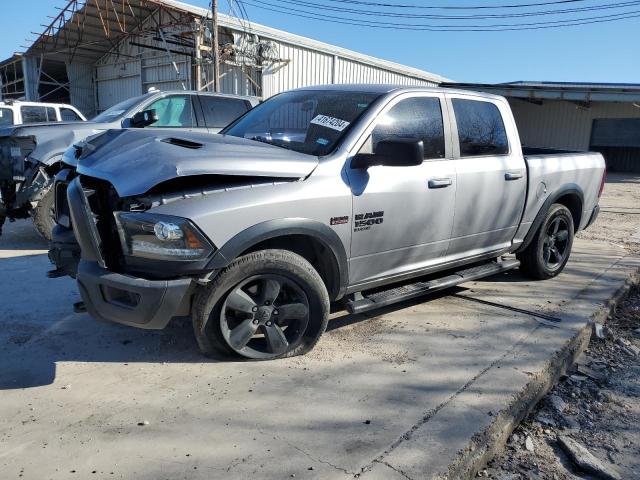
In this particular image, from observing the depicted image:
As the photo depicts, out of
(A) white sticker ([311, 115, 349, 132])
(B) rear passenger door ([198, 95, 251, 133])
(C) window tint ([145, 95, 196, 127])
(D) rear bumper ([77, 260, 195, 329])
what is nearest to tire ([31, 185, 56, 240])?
(C) window tint ([145, 95, 196, 127])

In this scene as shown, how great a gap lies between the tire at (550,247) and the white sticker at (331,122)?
9.01ft

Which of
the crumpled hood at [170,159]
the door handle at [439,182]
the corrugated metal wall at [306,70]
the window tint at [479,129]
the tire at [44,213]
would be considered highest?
the corrugated metal wall at [306,70]

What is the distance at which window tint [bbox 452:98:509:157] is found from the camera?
4395mm

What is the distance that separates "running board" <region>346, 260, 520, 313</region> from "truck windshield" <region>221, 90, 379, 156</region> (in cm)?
112

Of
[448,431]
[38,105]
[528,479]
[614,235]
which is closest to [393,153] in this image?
[448,431]

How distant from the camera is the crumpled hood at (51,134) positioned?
6371 millimetres

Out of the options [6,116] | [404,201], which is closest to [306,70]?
[6,116]

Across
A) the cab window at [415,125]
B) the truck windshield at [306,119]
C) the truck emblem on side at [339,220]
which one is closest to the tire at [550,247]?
the cab window at [415,125]

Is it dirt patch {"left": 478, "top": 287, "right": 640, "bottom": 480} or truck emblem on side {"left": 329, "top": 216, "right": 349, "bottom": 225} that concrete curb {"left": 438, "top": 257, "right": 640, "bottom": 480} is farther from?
truck emblem on side {"left": 329, "top": 216, "right": 349, "bottom": 225}

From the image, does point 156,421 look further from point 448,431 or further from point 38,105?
point 38,105

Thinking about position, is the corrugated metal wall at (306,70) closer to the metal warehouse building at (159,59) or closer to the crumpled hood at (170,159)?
the metal warehouse building at (159,59)

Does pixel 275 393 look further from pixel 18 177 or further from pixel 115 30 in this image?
pixel 115 30

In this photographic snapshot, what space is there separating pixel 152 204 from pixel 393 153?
1.56 meters

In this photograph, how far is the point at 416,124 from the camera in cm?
404
